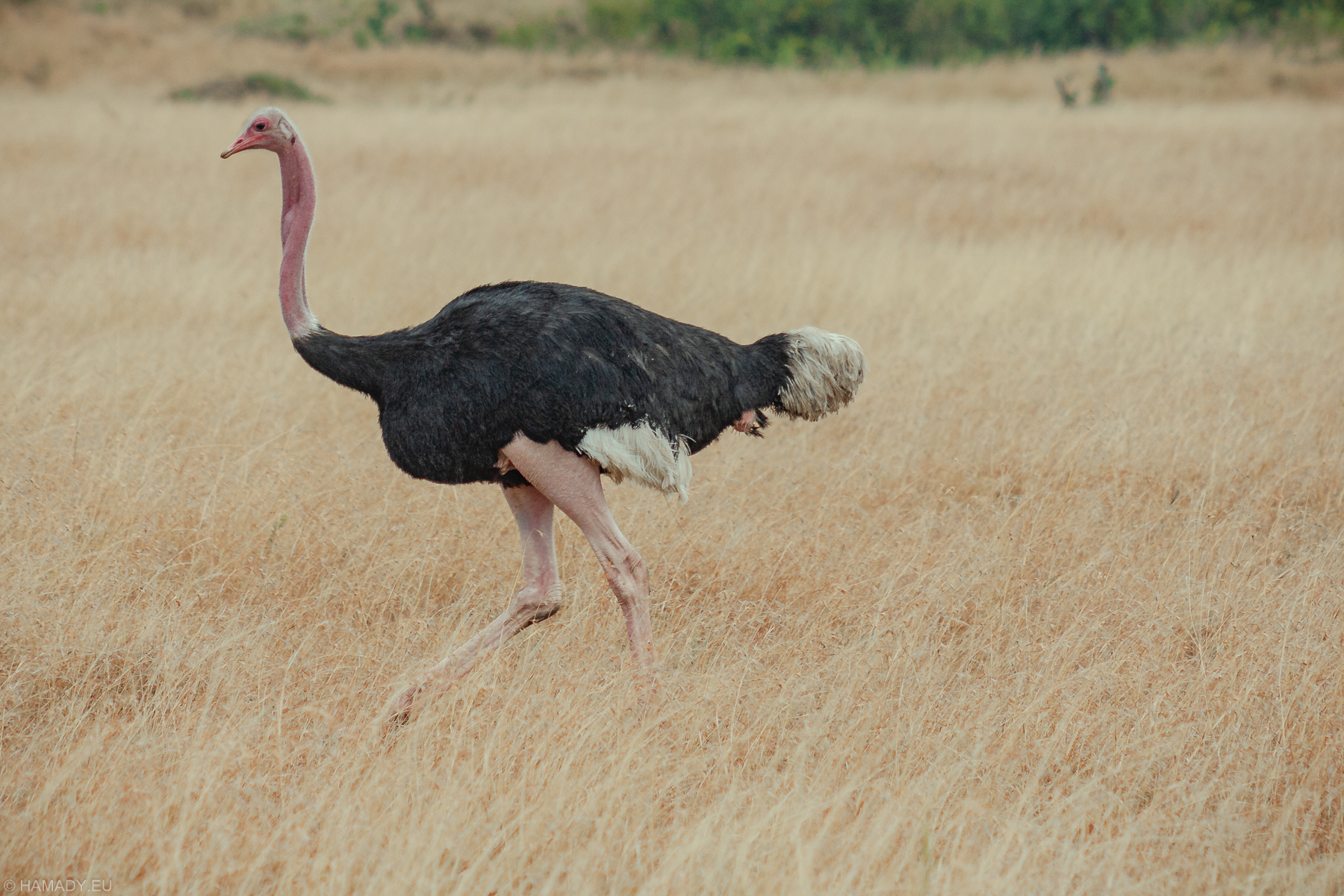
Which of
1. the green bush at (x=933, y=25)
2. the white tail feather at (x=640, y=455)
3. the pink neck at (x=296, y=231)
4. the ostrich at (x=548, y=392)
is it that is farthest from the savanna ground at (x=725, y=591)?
the green bush at (x=933, y=25)

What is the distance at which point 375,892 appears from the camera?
2477 millimetres

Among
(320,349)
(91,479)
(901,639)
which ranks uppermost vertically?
(320,349)

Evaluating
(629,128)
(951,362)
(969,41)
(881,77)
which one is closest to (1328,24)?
(969,41)

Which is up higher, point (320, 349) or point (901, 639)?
point (320, 349)

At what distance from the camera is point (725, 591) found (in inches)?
162

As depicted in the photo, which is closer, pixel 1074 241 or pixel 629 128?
pixel 1074 241

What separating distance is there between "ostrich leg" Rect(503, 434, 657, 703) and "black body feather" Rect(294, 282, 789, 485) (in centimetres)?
5

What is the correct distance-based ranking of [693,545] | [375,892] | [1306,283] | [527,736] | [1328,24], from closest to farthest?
[375,892]
[527,736]
[693,545]
[1306,283]
[1328,24]

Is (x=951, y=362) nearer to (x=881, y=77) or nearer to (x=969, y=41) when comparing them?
(x=881, y=77)

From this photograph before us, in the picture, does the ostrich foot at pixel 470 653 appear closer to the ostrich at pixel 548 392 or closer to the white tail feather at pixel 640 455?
the ostrich at pixel 548 392

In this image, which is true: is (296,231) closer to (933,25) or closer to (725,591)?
(725,591)

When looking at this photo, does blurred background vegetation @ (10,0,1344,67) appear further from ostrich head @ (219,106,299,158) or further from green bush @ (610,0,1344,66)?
ostrich head @ (219,106,299,158)

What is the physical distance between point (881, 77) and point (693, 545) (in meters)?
21.2

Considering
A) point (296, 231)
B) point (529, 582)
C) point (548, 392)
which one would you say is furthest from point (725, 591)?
point (296, 231)
